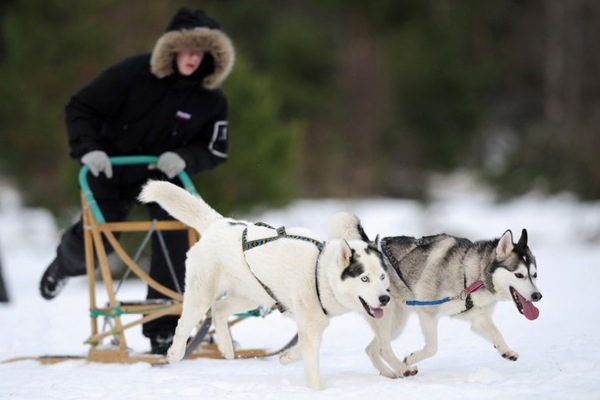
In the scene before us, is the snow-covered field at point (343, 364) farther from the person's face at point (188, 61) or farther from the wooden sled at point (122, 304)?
the person's face at point (188, 61)

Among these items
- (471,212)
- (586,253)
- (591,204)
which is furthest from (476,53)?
(586,253)

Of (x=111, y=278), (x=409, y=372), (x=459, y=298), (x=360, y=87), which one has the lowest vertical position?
(x=409, y=372)

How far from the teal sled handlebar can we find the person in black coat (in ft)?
0.20

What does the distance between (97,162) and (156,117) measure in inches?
21.5

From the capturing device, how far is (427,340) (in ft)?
14.0

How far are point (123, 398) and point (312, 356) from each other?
862mm

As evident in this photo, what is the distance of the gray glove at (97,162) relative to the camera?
16.9 ft

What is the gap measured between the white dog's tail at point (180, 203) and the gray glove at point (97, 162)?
0.54m

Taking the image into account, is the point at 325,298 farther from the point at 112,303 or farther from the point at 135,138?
the point at 135,138

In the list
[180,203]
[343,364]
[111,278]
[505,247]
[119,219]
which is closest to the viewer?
[505,247]

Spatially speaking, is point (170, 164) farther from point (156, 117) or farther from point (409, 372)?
point (409, 372)

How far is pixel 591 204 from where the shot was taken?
55.0 ft

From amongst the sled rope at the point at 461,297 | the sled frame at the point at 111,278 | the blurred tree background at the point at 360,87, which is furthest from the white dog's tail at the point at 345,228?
the blurred tree background at the point at 360,87

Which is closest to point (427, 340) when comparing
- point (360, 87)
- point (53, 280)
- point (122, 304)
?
point (122, 304)
